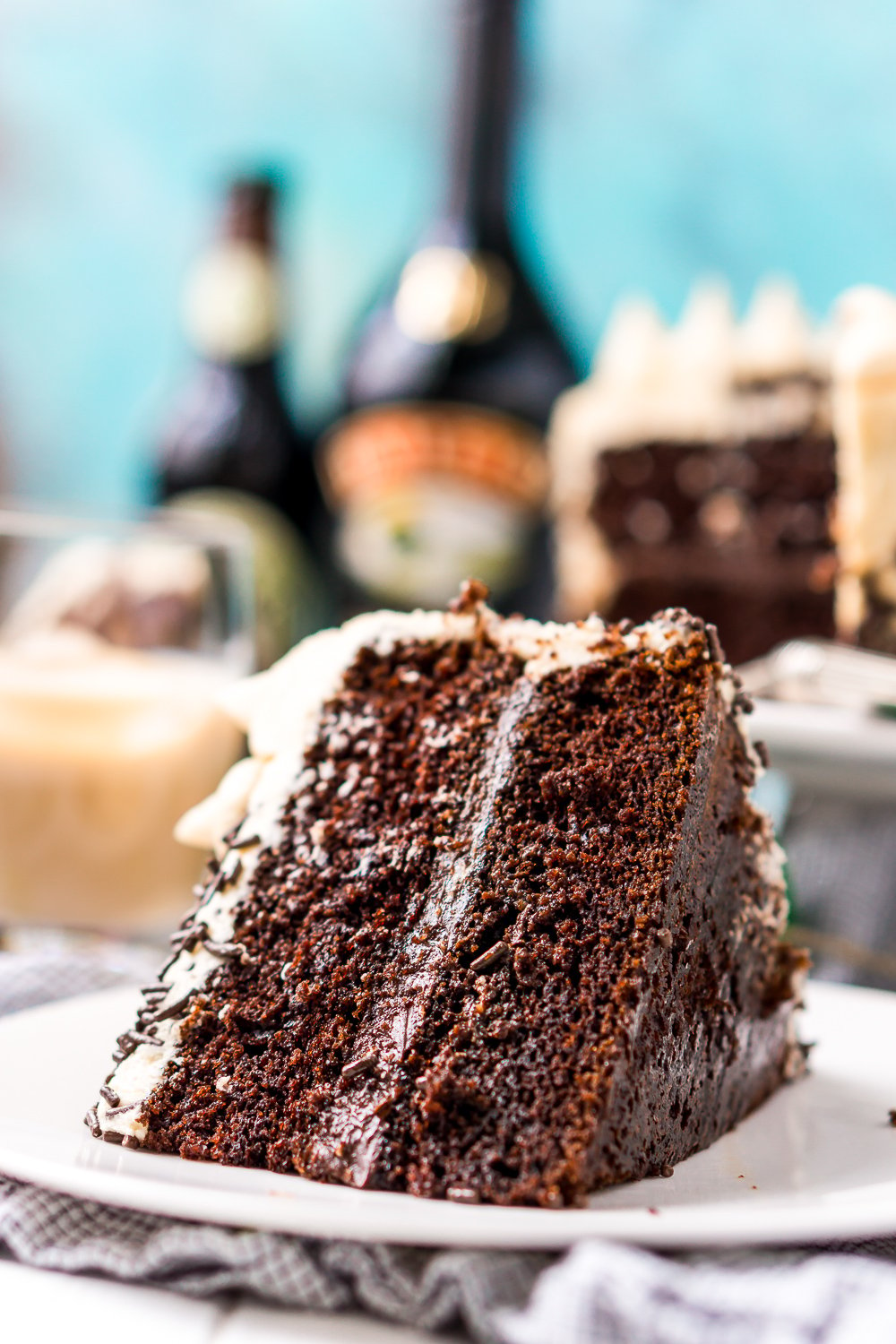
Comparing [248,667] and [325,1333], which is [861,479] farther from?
[325,1333]

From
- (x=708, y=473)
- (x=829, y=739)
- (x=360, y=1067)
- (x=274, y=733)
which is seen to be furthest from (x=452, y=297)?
(x=360, y=1067)

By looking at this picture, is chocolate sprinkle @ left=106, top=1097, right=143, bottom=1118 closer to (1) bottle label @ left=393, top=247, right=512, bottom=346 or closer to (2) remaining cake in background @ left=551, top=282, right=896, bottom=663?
(2) remaining cake in background @ left=551, top=282, right=896, bottom=663

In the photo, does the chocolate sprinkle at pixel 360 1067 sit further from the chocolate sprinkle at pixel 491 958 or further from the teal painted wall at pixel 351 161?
the teal painted wall at pixel 351 161

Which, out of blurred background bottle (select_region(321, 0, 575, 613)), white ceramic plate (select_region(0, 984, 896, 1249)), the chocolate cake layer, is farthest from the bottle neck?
white ceramic plate (select_region(0, 984, 896, 1249))

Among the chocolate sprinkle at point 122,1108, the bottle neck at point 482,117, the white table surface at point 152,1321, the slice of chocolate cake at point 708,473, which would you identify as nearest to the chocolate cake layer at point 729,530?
the slice of chocolate cake at point 708,473

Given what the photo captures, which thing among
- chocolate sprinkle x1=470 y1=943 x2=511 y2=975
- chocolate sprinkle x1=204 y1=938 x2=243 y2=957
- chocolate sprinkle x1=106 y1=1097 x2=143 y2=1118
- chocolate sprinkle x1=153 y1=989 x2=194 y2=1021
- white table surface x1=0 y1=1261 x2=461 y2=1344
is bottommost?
white table surface x1=0 y1=1261 x2=461 y2=1344

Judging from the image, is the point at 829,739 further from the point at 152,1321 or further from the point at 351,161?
the point at 351,161
